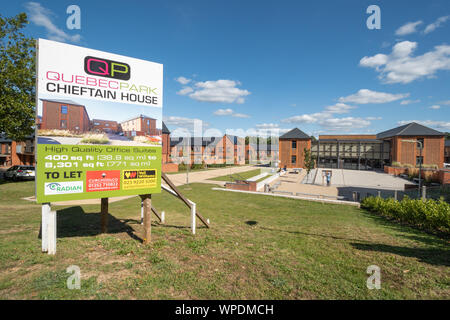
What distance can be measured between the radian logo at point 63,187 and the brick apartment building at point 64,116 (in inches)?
49.0

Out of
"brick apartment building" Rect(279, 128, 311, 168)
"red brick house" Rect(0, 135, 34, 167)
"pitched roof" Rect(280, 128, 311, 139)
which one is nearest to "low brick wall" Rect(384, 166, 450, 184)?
"brick apartment building" Rect(279, 128, 311, 168)

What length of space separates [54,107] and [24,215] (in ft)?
27.0

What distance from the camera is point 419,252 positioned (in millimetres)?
6164

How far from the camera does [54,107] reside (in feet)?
15.9

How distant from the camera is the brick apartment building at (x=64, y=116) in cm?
469

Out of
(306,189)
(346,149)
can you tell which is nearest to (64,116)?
(306,189)

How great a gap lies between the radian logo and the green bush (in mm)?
12344

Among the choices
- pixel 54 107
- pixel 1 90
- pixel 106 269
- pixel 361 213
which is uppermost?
pixel 1 90

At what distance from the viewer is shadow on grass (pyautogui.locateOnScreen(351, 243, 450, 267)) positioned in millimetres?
5555

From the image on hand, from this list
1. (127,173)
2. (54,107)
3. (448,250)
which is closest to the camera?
(54,107)

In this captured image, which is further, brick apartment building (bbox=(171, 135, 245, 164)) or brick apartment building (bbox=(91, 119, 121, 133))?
brick apartment building (bbox=(171, 135, 245, 164))

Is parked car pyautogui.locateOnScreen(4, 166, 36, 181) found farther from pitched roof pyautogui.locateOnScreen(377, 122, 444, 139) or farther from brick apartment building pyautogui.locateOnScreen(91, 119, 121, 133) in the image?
pitched roof pyautogui.locateOnScreen(377, 122, 444, 139)
